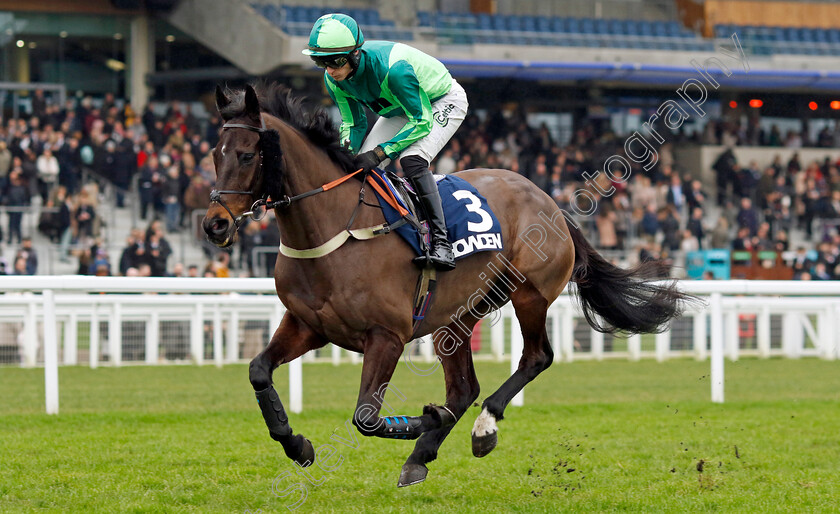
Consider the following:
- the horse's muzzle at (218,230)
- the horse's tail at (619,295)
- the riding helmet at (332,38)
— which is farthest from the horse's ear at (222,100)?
the horse's tail at (619,295)

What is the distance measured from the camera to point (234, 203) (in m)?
3.96

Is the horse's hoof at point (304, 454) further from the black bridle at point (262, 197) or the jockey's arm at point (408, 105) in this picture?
A: the jockey's arm at point (408, 105)

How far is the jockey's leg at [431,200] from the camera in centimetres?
469

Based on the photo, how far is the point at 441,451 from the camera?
582 cm

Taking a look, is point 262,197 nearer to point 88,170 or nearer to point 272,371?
point 272,371

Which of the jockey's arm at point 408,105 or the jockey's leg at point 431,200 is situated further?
the jockey's leg at point 431,200

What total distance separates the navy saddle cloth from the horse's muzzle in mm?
885

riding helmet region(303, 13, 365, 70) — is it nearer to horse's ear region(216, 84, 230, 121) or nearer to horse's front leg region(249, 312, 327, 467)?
horse's ear region(216, 84, 230, 121)

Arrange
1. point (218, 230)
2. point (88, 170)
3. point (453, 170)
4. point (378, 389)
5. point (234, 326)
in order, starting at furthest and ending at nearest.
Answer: point (453, 170), point (88, 170), point (234, 326), point (378, 389), point (218, 230)

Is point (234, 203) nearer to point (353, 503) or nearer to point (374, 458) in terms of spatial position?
point (353, 503)

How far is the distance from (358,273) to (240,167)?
0.68 meters

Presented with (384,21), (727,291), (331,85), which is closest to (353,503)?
(331,85)

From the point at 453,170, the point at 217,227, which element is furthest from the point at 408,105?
the point at 453,170

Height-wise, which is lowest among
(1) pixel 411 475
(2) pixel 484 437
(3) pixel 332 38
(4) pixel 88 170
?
(1) pixel 411 475
